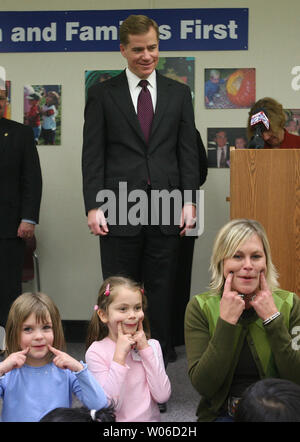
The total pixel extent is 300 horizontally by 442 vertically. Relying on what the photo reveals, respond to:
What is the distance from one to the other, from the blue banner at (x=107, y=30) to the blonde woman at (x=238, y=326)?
2.60 m

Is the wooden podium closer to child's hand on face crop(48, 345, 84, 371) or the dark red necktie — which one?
the dark red necktie

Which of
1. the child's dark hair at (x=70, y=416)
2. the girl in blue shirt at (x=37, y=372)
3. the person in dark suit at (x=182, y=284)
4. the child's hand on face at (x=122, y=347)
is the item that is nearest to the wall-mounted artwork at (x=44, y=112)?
the person in dark suit at (x=182, y=284)

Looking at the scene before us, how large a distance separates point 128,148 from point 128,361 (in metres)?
1.22

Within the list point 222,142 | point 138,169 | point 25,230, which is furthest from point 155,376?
point 222,142

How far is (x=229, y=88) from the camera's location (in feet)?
14.5

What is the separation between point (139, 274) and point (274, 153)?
910mm

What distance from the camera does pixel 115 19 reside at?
14.5 feet

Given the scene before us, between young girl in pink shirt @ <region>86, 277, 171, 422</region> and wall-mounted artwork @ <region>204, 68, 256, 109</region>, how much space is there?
2406 mm

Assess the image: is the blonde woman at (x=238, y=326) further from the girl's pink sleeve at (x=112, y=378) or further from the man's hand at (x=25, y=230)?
the man's hand at (x=25, y=230)

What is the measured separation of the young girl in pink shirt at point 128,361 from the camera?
2.11m

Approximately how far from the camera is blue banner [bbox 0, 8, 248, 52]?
436 cm

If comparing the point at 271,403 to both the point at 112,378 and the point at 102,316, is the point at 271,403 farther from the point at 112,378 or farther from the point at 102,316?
the point at 102,316

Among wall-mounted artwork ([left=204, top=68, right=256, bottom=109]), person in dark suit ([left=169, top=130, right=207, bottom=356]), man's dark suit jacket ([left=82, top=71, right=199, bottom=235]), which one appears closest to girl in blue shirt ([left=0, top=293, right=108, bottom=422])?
man's dark suit jacket ([left=82, top=71, right=199, bottom=235])

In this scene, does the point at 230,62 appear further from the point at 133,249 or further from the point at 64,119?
the point at 133,249
